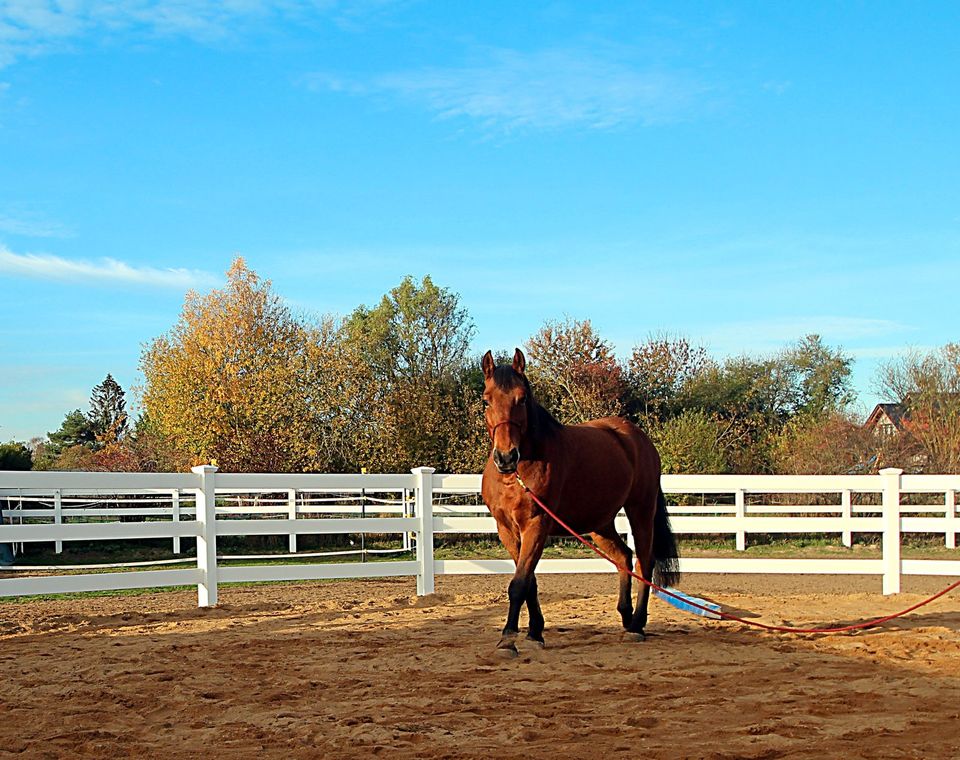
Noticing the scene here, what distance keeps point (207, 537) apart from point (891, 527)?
6.68 metres

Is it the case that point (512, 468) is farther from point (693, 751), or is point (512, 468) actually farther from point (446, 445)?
point (446, 445)

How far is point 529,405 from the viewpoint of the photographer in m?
6.81

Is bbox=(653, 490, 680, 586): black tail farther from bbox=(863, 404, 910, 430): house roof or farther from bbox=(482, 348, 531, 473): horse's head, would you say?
bbox=(863, 404, 910, 430): house roof

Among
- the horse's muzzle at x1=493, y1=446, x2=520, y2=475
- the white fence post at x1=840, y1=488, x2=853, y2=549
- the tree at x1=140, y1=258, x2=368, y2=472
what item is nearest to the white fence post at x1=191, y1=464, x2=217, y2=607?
the horse's muzzle at x1=493, y1=446, x2=520, y2=475

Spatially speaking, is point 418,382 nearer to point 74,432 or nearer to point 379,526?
point 379,526

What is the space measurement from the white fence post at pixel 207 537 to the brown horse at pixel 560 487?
10.8 feet

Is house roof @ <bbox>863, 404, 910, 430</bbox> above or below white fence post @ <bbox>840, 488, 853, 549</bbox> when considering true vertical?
above

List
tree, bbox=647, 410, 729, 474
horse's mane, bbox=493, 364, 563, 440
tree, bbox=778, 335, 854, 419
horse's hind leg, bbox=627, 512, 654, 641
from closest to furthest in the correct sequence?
horse's mane, bbox=493, 364, 563, 440
horse's hind leg, bbox=627, 512, 654, 641
tree, bbox=647, 410, 729, 474
tree, bbox=778, 335, 854, 419

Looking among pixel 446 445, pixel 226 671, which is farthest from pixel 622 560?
pixel 446 445

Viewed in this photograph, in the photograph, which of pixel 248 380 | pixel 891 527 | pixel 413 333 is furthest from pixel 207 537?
pixel 413 333

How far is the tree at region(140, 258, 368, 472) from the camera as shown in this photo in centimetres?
3045

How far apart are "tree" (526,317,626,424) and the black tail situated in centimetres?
2268

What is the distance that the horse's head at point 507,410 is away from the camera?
6453 millimetres

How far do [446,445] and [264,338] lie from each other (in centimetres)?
695
